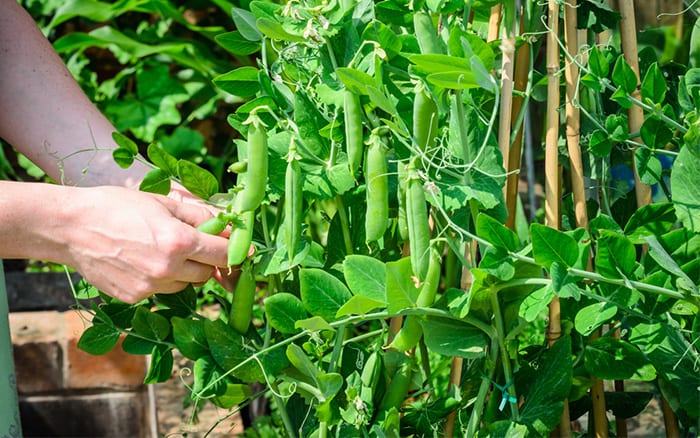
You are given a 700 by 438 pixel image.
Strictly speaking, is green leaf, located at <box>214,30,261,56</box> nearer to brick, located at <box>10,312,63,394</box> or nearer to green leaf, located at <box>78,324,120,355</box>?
green leaf, located at <box>78,324,120,355</box>

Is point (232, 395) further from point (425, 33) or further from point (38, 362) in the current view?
point (38, 362)

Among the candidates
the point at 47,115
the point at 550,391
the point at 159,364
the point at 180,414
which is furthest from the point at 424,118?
the point at 180,414

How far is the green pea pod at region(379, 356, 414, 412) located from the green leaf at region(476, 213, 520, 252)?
0.55 ft

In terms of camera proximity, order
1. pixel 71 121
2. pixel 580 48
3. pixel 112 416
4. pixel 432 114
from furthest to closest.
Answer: pixel 112 416
pixel 71 121
pixel 580 48
pixel 432 114

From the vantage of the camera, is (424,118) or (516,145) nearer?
(424,118)

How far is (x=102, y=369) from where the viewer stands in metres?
1.91

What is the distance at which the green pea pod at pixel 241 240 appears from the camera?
750mm

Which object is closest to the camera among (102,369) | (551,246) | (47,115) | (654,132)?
(551,246)

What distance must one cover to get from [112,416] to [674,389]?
141 cm

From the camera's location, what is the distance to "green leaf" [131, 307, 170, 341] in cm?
84

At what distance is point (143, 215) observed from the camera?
30.5 inches

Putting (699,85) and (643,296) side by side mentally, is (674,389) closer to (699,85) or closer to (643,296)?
(643,296)

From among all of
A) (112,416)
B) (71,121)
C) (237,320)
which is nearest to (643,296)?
(237,320)

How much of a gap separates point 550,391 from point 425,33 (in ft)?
1.06
